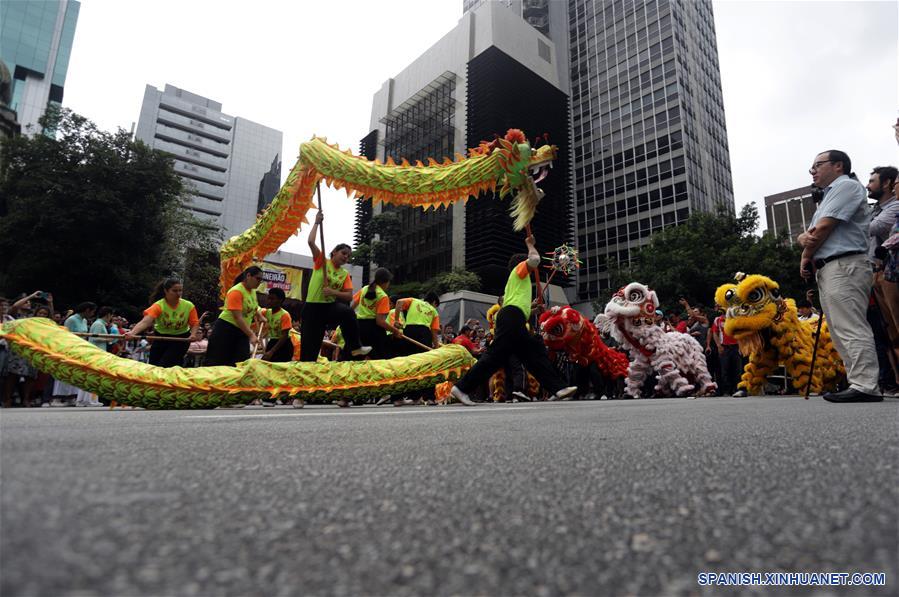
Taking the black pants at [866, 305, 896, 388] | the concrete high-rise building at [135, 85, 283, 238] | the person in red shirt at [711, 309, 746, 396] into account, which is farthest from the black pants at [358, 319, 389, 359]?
the concrete high-rise building at [135, 85, 283, 238]

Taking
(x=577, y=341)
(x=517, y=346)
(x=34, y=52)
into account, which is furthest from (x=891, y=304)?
(x=34, y=52)

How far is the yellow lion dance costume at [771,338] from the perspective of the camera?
593 cm

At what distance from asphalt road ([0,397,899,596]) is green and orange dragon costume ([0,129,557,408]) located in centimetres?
320

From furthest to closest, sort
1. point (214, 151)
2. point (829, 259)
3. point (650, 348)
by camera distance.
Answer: point (214, 151) < point (650, 348) < point (829, 259)

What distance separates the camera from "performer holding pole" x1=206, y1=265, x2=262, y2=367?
17.3ft

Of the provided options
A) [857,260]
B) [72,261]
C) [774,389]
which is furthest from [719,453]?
[72,261]

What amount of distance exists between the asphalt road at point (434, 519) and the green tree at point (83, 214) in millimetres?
24678

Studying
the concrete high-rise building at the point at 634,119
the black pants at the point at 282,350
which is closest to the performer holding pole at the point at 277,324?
the black pants at the point at 282,350

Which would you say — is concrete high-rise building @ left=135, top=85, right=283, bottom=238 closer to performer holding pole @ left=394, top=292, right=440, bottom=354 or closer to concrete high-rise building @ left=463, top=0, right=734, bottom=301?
concrete high-rise building @ left=463, top=0, right=734, bottom=301

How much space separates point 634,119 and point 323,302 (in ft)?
155

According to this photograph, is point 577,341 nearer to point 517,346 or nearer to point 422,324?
point 422,324

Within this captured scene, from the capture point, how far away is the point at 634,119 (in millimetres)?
45219

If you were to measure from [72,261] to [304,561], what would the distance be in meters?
27.2

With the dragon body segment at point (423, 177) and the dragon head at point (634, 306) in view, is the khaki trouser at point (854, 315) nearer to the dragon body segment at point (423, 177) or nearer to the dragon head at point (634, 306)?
the dragon body segment at point (423, 177)
